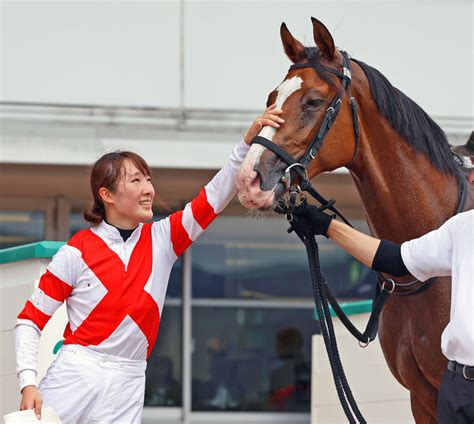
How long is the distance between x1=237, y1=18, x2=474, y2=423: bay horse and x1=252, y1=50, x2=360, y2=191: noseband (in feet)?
0.04

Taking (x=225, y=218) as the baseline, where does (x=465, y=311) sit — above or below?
below

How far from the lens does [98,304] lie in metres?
2.88

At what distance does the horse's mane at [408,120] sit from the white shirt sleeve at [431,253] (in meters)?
0.56

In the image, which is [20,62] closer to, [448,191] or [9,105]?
[9,105]

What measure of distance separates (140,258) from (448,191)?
1051 millimetres

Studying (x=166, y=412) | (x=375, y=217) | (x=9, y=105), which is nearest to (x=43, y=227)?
(x=9, y=105)

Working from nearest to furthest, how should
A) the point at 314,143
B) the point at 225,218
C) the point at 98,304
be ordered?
1. the point at 98,304
2. the point at 314,143
3. the point at 225,218

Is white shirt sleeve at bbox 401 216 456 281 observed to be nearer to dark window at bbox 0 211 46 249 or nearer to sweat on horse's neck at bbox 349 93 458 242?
sweat on horse's neck at bbox 349 93 458 242

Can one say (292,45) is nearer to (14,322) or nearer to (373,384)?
(14,322)

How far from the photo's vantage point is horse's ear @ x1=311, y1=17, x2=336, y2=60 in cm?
Result: 317

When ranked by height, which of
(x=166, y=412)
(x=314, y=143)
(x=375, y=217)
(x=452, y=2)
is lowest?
(x=166, y=412)

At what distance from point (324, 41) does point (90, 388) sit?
52.7 inches

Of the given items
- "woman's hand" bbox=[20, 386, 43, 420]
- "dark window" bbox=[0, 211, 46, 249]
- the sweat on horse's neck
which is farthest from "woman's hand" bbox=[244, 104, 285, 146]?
"dark window" bbox=[0, 211, 46, 249]

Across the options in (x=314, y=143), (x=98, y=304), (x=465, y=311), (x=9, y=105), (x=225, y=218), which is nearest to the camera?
(x=465, y=311)
